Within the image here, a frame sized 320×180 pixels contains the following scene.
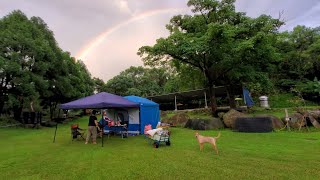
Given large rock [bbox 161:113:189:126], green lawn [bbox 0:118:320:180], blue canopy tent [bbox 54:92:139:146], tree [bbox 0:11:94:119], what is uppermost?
tree [bbox 0:11:94:119]

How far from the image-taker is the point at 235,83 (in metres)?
24.2

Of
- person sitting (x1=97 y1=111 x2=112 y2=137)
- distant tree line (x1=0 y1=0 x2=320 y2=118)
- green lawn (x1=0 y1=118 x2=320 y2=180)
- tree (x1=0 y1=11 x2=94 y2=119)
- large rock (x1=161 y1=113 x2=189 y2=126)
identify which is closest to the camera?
green lawn (x1=0 y1=118 x2=320 y2=180)

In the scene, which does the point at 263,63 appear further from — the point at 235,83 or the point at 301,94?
the point at 301,94

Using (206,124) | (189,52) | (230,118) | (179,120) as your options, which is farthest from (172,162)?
(189,52)

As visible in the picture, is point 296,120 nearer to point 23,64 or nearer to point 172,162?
point 172,162

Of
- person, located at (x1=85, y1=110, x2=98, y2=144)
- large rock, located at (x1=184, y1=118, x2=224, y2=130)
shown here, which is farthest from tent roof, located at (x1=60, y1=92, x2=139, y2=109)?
large rock, located at (x1=184, y1=118, x2=224, y2=130)

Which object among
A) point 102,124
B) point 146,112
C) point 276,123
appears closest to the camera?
point 102,124

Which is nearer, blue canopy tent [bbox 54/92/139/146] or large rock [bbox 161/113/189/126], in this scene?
blue canopy tent [bbox 54/92/139/146]

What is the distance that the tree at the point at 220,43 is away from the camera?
1723 centimetres

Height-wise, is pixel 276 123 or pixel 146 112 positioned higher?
pixel 146 112

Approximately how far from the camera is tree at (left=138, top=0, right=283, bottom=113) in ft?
56.5

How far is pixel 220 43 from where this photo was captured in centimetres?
1794

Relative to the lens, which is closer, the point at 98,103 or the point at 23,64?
the point at 98,103

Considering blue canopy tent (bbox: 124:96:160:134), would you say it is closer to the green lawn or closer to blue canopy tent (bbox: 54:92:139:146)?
blue canopy tent (bbox: 54:92:139:146)
